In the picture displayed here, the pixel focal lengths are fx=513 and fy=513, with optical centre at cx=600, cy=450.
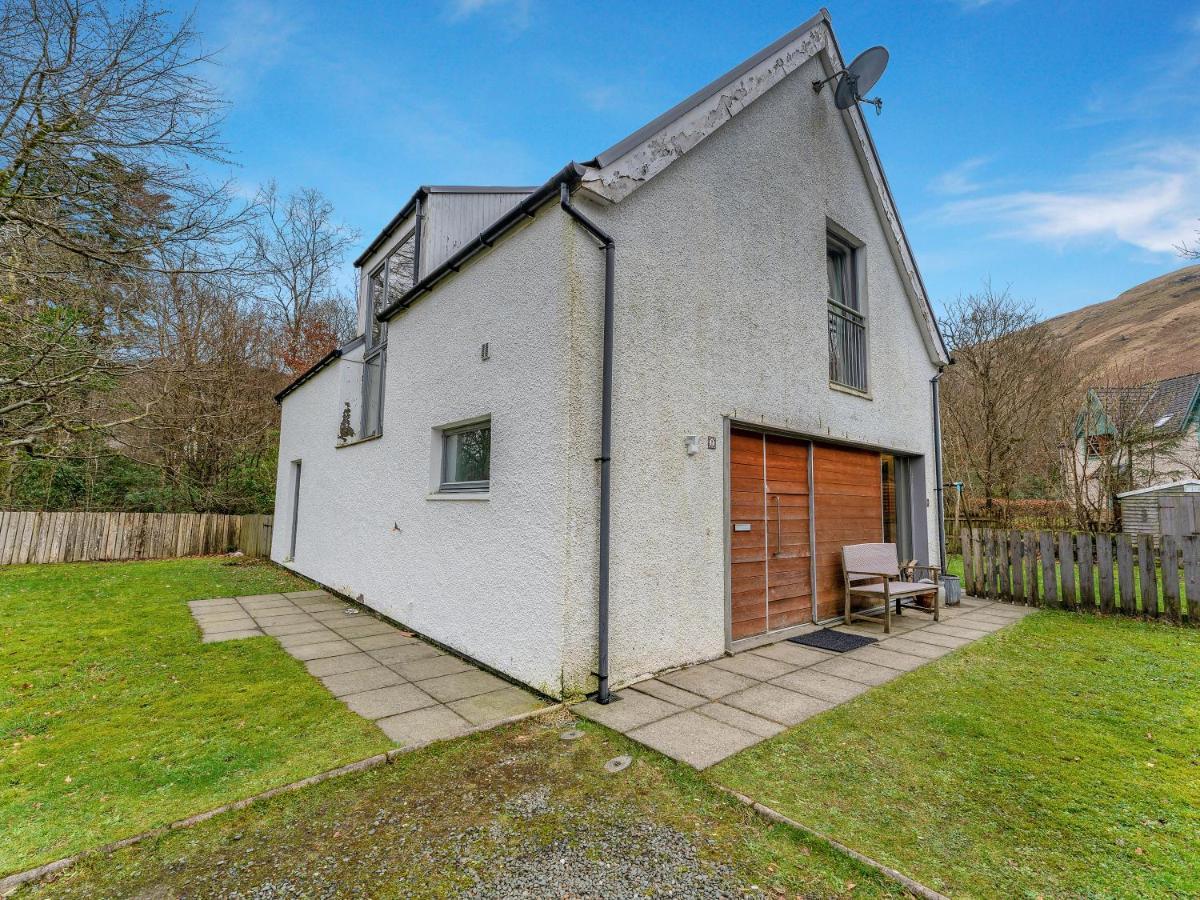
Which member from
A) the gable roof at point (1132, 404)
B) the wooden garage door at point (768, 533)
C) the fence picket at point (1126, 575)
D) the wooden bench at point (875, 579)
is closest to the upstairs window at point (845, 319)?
the wooden garage door at point (768, 533)

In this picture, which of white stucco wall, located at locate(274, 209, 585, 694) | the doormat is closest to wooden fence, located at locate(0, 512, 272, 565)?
white stucco wall, located at locate(274, 209, 585, 694)

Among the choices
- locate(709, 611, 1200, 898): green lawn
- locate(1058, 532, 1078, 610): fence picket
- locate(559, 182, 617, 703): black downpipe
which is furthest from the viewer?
locate(1058, 532, 1078, 610): fence picket

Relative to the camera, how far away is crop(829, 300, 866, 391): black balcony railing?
24.3 ft

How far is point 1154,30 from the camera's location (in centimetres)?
921

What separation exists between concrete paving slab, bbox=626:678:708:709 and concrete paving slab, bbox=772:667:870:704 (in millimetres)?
883

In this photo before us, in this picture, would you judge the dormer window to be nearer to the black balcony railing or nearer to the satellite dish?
the black balcony railing

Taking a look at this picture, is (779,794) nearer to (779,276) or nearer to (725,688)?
(725,688)

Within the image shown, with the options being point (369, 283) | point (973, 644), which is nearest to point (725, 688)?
point (973, 644)

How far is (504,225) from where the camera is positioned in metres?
5.02

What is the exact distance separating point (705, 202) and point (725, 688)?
15.9 feet

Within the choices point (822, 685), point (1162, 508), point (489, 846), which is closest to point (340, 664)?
point (489, 846)

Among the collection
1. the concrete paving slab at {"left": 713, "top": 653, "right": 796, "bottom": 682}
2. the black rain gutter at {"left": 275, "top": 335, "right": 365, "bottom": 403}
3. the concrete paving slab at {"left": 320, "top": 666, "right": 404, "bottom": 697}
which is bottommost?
the concrete paving slab at {"left": 320, "top": 666, "right": 404, "bottom": 697}

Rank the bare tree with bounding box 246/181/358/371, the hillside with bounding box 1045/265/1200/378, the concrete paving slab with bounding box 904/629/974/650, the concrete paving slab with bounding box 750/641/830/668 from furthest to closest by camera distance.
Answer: the hillside with bounding box 1045/265/1200/378 → the bare tree with bounding box 246/181/358/371 → the concrete paving slab with bounding box 904/629/974/650 → the concrete paving slab with bounding box 750/641/830/668

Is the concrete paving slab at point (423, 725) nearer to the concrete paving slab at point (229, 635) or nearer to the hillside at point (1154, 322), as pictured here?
the concrete paving slab at point (229, 635)
